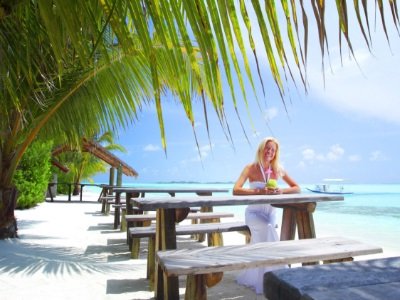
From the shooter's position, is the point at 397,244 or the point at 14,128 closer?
the point at 14,128

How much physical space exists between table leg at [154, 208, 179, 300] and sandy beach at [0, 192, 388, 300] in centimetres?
23

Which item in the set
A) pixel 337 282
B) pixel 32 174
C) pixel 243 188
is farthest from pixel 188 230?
pixel 32 174

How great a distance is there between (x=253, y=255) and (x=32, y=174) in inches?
392

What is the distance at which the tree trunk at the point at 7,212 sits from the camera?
16.7 ft

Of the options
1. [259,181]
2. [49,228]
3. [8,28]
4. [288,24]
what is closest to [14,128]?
[49,228]

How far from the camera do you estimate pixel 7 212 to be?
17.1 ft

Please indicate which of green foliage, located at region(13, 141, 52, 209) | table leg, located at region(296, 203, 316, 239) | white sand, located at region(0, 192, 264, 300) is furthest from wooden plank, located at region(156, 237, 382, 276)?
green foliage, located at region(13, 141, 52, 209)

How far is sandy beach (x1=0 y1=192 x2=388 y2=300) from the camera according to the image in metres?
2.88

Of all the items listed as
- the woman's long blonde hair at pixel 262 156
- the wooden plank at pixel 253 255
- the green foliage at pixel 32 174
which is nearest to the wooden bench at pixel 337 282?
the wooden plank at pixel 253 255

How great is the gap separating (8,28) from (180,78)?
0.93m

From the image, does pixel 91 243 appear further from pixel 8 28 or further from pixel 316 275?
pixel 316 275

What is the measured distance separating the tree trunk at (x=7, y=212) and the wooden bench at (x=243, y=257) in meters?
3.97

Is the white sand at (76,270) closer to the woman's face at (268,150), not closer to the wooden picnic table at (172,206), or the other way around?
the wooden picnic table at (172,206)

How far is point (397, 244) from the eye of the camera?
730 centimetres
